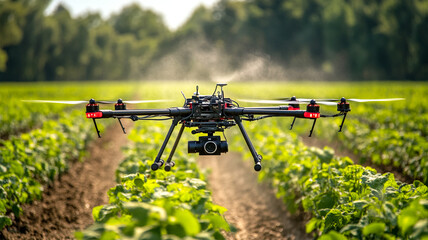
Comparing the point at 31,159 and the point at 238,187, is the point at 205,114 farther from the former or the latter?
the point at 238,187

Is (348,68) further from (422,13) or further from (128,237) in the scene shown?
(128,237)

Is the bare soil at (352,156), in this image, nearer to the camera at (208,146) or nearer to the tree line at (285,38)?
the camera at (208,146)

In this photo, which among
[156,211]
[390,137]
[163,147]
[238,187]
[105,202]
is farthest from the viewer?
[238,187]

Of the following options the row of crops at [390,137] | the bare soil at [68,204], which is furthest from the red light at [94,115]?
the bare soil at [68,204]

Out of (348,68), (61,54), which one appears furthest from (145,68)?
(348,68)

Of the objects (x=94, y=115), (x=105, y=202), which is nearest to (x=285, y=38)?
(x=105, y=202)

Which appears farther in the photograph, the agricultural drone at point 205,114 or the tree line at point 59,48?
the tree line at point 59,48

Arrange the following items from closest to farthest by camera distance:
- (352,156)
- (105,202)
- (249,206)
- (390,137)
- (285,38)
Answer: (105,202)
(249,206)
(390,137)
(352,156)
(285,38)
